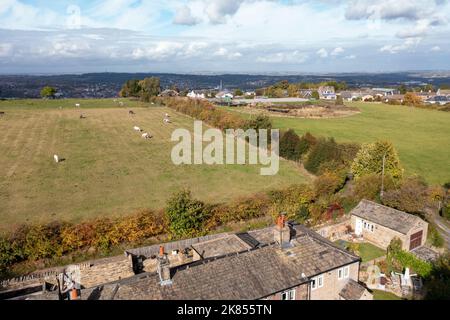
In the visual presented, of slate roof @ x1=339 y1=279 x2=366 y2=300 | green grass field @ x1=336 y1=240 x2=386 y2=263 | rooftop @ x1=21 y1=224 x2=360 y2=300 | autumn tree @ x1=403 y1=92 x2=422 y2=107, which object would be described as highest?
autumn tree @ x1=403 y1=92 x2=422 y2=107

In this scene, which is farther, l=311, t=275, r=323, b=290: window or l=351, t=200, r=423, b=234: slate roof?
l=351, t=200, r=423, b=234: slate roof

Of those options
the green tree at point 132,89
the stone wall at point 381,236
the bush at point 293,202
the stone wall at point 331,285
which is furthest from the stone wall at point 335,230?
the green tree at point 132,89

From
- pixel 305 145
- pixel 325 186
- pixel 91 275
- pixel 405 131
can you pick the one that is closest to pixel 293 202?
pixel 325 186

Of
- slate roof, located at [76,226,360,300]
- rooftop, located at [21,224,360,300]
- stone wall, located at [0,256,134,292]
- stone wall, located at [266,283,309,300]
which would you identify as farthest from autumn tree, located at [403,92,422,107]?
stone wall, located at [0,256,134,292]

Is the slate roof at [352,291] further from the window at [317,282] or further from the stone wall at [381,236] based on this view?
the stone wall at [381,236]

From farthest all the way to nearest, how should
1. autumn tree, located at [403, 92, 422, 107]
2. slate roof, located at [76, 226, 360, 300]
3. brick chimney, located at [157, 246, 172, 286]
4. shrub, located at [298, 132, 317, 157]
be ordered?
autumn tree, located at [403, 92, 422, 107] → shrub, located at [298, 132, 317, 157] → brick chimney, located at [157, 246, 172, 286] → slate roof, located at [76, 226, 360, 300]

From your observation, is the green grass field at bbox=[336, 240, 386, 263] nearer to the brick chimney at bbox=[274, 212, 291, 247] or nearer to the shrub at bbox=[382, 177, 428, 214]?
the shrub at bbox=[382, 177, 428, 214]
